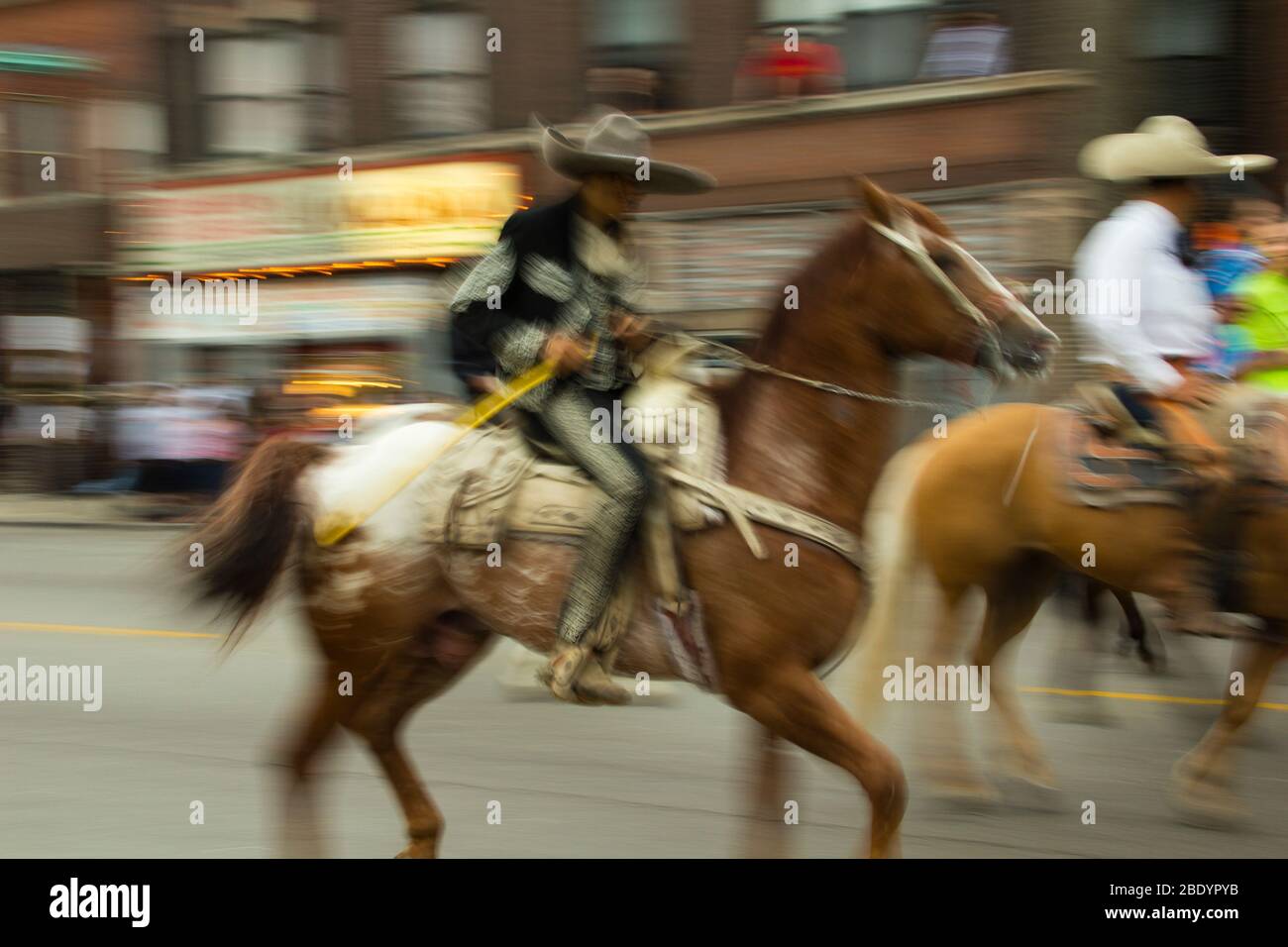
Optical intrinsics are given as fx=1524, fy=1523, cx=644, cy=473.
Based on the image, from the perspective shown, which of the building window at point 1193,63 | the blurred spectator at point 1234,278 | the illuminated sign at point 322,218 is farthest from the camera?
the illuminated sign at point 322,218

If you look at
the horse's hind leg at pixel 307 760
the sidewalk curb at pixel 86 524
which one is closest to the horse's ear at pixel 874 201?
the horse's hind leg at pixel 307 760

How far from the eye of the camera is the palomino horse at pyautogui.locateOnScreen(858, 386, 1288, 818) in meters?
6.22

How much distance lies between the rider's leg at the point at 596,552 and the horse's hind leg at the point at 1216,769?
2564 mm

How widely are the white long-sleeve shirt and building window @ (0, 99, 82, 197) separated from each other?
23.8 meters

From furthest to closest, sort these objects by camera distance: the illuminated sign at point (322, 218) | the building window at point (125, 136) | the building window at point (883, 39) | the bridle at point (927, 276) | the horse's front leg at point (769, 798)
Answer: the building window at point (125, 136) → the illuminated sign at point (322, 218) → the building window at point (883, 39) → the horse's front leg at point (769, 798) → the bridle at point (927, 276)

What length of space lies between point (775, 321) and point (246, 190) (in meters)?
20.9

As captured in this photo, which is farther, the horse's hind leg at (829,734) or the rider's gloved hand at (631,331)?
the rider's gloved hand at (631,331)

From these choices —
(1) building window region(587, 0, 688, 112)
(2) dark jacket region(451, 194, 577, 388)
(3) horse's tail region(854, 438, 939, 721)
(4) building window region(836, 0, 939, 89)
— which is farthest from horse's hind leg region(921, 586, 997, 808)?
(1) building window region(587, 0, 688, 112)

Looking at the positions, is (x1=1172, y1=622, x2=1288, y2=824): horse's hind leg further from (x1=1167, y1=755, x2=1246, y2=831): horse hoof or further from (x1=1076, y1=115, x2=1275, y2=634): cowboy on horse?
(x1=1076, y1=115, x2=1275, y2=634): cowboy on horse

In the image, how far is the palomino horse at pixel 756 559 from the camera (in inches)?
191

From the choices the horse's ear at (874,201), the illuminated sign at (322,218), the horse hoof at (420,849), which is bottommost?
the horse hoof at (420,849)

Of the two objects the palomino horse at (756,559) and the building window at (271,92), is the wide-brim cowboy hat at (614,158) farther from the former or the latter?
the building window at (271,92)

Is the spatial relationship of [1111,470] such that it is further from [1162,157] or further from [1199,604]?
[1162,157]

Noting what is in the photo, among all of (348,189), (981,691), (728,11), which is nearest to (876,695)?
(981,691)
